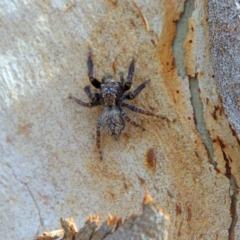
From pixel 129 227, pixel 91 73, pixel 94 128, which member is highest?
pixel 91 73

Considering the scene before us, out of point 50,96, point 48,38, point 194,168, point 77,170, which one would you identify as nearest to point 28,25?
point 48,38

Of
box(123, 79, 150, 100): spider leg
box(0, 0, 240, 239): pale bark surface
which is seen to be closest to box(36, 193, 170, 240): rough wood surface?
box(0, 0, 240, 239): pale bark surface

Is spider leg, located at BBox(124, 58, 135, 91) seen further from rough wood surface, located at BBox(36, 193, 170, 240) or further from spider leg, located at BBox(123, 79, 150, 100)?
rough wood surface, located at BBox(36, 193, 170, 240)

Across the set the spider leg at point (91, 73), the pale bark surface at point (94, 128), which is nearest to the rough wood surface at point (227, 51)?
the pale bark surface at point (94, 128)

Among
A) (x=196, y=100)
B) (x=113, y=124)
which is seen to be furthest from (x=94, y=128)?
(x=196, y=100)

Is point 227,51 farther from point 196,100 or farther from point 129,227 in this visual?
point 129,227

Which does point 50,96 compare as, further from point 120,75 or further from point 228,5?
point 228,5
